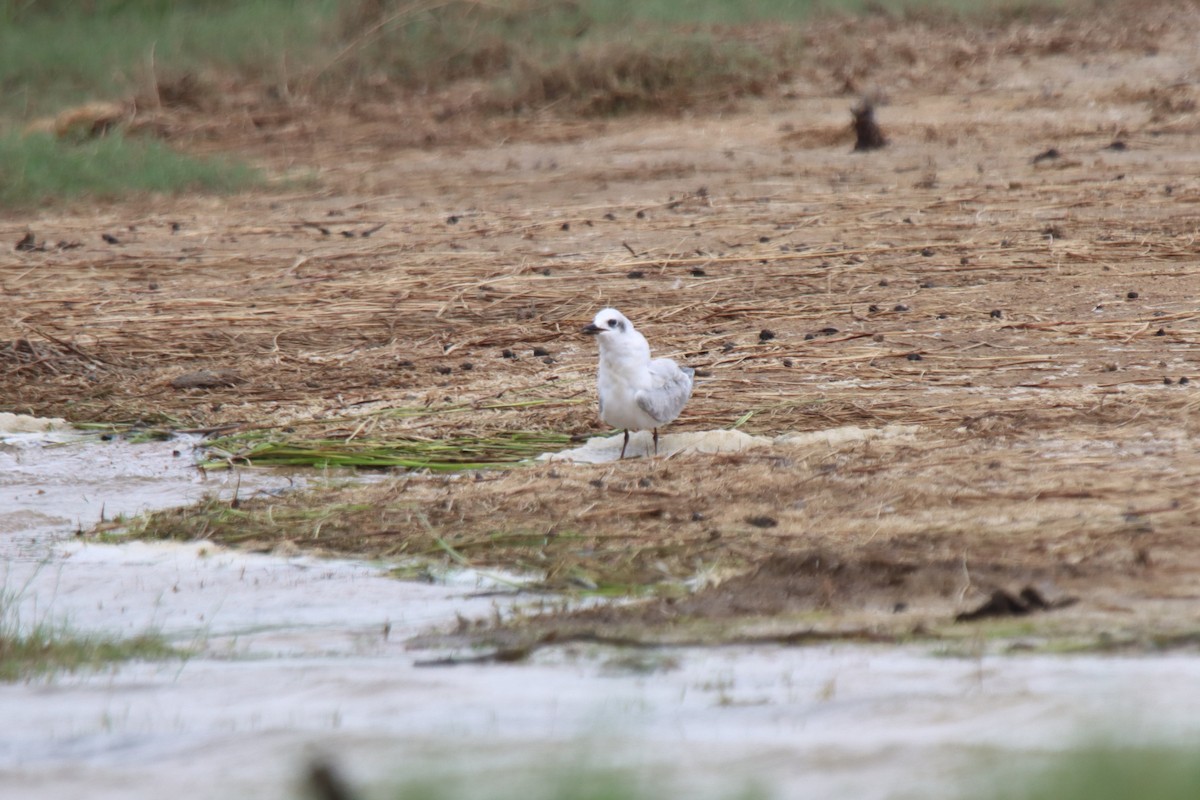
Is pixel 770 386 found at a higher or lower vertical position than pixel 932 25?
→ lower

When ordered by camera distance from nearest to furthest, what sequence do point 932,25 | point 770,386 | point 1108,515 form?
point 1108,515
point 770,386
point 932,25

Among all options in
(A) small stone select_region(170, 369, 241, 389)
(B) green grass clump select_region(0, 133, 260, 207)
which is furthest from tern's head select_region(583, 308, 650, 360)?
(B) green grass clump select_region(0, 133, 260, 207)

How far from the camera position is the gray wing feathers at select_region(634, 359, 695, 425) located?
6.29 meters

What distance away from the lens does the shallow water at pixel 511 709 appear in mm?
3016

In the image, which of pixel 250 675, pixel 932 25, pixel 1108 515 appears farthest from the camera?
pixel 932 25

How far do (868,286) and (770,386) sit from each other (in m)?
2.03

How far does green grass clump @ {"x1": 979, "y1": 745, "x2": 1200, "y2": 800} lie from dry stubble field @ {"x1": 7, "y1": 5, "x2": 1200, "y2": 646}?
1.36 metres

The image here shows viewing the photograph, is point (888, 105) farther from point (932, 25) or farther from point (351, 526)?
point (351, 526)

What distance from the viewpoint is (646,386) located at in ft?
20.6

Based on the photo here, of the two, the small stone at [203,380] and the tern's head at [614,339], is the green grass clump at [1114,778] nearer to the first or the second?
the tern's head at [614,339]

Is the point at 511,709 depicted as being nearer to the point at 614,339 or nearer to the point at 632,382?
the point at 632,382

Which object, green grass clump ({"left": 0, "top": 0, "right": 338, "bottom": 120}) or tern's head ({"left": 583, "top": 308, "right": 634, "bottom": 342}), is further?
green grass clump ({"left": 0, "top": 0, "right": 338, "bottom": 120})

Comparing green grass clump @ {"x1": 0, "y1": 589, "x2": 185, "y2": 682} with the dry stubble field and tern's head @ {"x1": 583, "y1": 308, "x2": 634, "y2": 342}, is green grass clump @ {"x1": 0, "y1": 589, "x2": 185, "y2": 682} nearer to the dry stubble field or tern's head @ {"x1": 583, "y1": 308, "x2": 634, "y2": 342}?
the dry stubble field

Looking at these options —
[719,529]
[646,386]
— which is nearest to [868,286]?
[646,386]
